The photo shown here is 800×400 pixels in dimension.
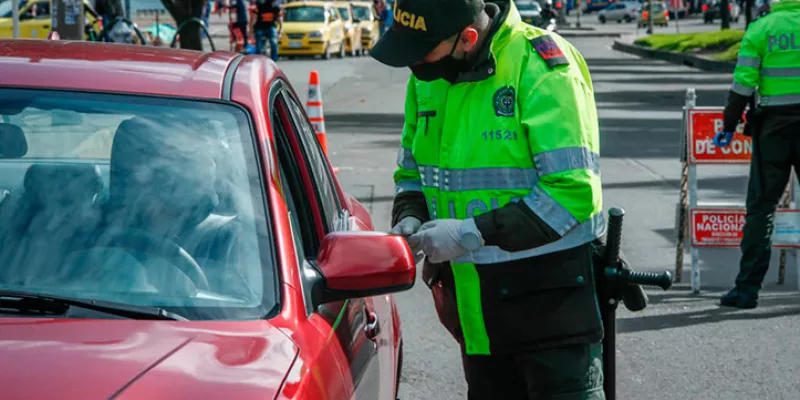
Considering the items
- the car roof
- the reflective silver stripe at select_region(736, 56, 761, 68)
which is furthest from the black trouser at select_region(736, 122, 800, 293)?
the car roof

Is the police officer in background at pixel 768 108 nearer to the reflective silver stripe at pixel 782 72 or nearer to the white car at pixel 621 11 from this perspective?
the reflective silver stripe at pixel 782 72

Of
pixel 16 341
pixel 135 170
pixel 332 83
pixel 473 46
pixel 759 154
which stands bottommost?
pixel 332 83

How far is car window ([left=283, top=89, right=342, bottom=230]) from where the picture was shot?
4.09 meters

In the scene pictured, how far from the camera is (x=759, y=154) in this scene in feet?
25.7

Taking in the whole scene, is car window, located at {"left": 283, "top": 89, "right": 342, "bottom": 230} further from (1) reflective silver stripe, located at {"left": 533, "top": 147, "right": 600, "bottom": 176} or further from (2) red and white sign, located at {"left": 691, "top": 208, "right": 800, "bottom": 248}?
(2) red and white sign, located at {"left": 691, "top": 208, "right": 800, "bottom": 248}

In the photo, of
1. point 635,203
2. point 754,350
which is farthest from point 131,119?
point 635,203

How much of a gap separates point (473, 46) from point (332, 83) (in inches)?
1003

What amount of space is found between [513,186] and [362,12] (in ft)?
148

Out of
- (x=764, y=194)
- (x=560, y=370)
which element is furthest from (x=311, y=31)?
(x=560, y=370)

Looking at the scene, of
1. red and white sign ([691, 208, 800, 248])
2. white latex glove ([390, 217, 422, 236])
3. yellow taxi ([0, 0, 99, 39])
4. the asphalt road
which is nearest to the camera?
white latex glove ([390, 217, 422, 236])

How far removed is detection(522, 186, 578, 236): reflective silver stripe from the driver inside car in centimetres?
79

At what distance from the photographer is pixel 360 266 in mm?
3277

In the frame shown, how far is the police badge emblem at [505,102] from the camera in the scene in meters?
3.68

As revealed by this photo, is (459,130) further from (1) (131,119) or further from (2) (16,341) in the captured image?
(2) (16,341)
